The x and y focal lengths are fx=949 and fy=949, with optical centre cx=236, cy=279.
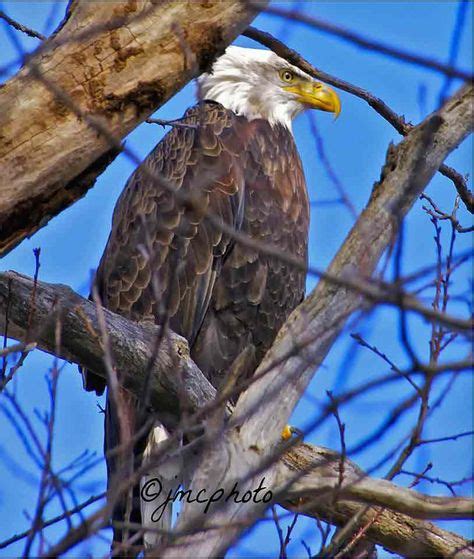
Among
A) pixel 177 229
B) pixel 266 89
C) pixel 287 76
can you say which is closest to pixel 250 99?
pixel 266 89

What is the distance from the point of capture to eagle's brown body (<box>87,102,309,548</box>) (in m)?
4.79

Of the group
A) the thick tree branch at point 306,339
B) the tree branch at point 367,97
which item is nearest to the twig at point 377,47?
the thick tree branch at point 306,339

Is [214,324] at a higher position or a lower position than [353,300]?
higher

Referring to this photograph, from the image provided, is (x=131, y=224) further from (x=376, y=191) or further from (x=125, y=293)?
(x=376, y=191)

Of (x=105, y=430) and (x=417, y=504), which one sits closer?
(x=417, y=504)

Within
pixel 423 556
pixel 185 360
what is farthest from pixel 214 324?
pixel 423 556

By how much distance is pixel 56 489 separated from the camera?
244cm

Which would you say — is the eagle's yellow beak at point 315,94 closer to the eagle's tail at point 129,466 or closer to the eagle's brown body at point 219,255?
the eagle's brown body at point 219,255

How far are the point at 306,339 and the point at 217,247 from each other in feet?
7.52

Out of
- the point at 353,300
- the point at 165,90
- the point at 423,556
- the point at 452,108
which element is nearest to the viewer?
the point at 353,300

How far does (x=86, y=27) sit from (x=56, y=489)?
143cm

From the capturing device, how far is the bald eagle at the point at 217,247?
4.79m

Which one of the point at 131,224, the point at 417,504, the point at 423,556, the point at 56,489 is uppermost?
the point at 131,224

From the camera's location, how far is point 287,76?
5719 mm
